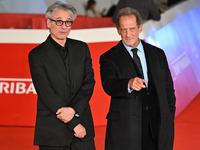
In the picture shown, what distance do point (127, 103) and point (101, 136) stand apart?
265 cm

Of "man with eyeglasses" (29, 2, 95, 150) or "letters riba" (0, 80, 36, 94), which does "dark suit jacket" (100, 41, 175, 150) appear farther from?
"letters riba" (0, 80, 36, 94)

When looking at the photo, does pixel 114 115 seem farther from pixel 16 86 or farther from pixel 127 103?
pixel 16 86

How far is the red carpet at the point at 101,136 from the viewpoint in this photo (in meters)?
5.20

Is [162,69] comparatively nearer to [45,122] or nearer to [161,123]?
[161,123]

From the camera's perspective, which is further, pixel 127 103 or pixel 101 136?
pixel 101 136

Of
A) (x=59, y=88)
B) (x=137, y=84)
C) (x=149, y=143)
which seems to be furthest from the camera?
(x=149, y=143)

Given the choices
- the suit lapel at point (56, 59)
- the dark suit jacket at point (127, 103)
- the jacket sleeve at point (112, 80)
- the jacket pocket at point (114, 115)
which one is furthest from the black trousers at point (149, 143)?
the suit lapel at point (56, 59)

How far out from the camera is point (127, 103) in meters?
3.00

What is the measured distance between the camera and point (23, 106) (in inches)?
233

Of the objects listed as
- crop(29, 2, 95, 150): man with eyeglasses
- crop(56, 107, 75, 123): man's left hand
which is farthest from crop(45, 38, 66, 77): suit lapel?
crop(56, 107, 75, 123): man's left hand

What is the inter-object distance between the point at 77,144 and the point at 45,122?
0.28 m

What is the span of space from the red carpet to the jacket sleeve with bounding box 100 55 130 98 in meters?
2.25

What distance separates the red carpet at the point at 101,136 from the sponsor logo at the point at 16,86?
532 millimetres

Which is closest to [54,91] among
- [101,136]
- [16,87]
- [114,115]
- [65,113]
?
[65,113]
